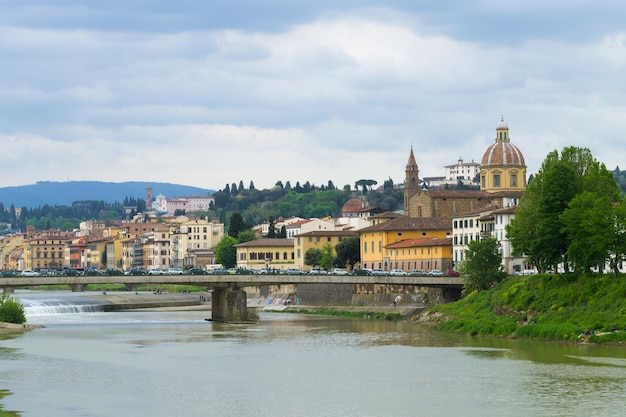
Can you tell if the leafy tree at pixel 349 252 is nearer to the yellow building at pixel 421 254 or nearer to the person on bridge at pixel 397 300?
the yellow building at pixel 421 254

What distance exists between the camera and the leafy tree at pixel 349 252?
139 meters

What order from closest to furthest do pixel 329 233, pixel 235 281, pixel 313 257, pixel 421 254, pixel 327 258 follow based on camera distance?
pixel 235 281
pixel 421 254
pixel 327 258
pixel 313 257
pixel 329 233

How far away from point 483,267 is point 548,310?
47.8 feet

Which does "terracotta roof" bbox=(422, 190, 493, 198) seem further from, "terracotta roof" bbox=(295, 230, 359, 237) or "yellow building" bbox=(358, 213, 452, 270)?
"terracotta roof" bbox=(295, 230, 359, 237)

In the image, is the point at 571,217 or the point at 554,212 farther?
the point at 554,212

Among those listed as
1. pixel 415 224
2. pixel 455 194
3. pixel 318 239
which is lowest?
pixel 318 239

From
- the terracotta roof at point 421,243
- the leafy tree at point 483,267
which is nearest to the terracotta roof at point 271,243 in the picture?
the terracotta roof at point 421,243

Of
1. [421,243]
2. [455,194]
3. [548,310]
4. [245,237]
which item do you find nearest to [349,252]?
[455,194]

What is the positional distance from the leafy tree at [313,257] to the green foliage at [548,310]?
60886 mm

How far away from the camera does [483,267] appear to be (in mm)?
88688

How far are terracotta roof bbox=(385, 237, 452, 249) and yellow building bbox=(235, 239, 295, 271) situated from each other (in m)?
34.3

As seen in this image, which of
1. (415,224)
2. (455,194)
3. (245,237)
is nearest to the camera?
(415,224)

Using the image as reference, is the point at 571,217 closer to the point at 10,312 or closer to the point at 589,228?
the point at 589,228

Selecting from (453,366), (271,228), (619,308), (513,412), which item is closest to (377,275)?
(619,308)
